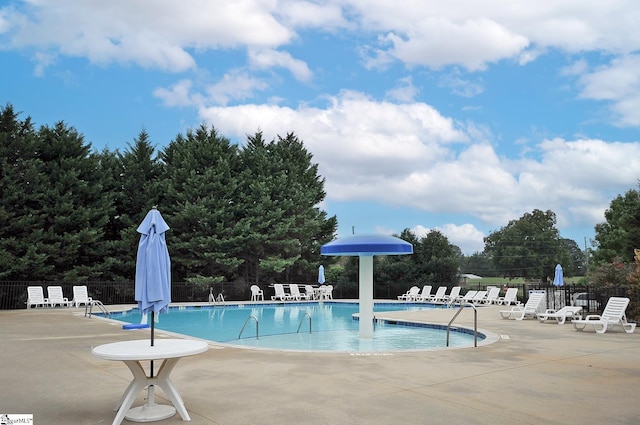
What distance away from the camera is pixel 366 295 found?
484 inches

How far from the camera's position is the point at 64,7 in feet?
50.8

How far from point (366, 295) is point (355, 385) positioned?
5.94 m

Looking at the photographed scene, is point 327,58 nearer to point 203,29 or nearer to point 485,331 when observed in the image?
point 203,29

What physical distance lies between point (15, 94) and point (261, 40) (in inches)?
534

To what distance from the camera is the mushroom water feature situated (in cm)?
1153

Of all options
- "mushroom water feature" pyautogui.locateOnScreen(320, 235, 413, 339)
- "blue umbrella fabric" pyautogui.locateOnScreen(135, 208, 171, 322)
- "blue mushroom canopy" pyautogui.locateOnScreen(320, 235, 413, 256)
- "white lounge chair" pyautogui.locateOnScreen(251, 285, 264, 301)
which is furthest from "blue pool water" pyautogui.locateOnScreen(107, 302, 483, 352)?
"blue umbrella fabric" pyautogui.locateOnScreen(135, 208, 171, 322)

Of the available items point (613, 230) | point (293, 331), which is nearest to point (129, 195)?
point (293, 331)

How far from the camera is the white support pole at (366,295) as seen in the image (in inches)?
484

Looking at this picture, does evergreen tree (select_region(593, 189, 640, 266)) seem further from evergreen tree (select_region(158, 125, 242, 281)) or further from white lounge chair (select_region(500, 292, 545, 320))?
evergreen tree (select_region(158, 125, 242, 281))

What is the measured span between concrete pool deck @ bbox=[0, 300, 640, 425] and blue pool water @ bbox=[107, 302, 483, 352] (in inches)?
84.7

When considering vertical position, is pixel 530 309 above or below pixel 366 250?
below

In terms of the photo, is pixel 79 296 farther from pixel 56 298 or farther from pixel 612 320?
pixel 612 320

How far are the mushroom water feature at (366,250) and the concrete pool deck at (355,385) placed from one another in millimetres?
2877

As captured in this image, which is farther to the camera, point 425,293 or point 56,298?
point 425,293
